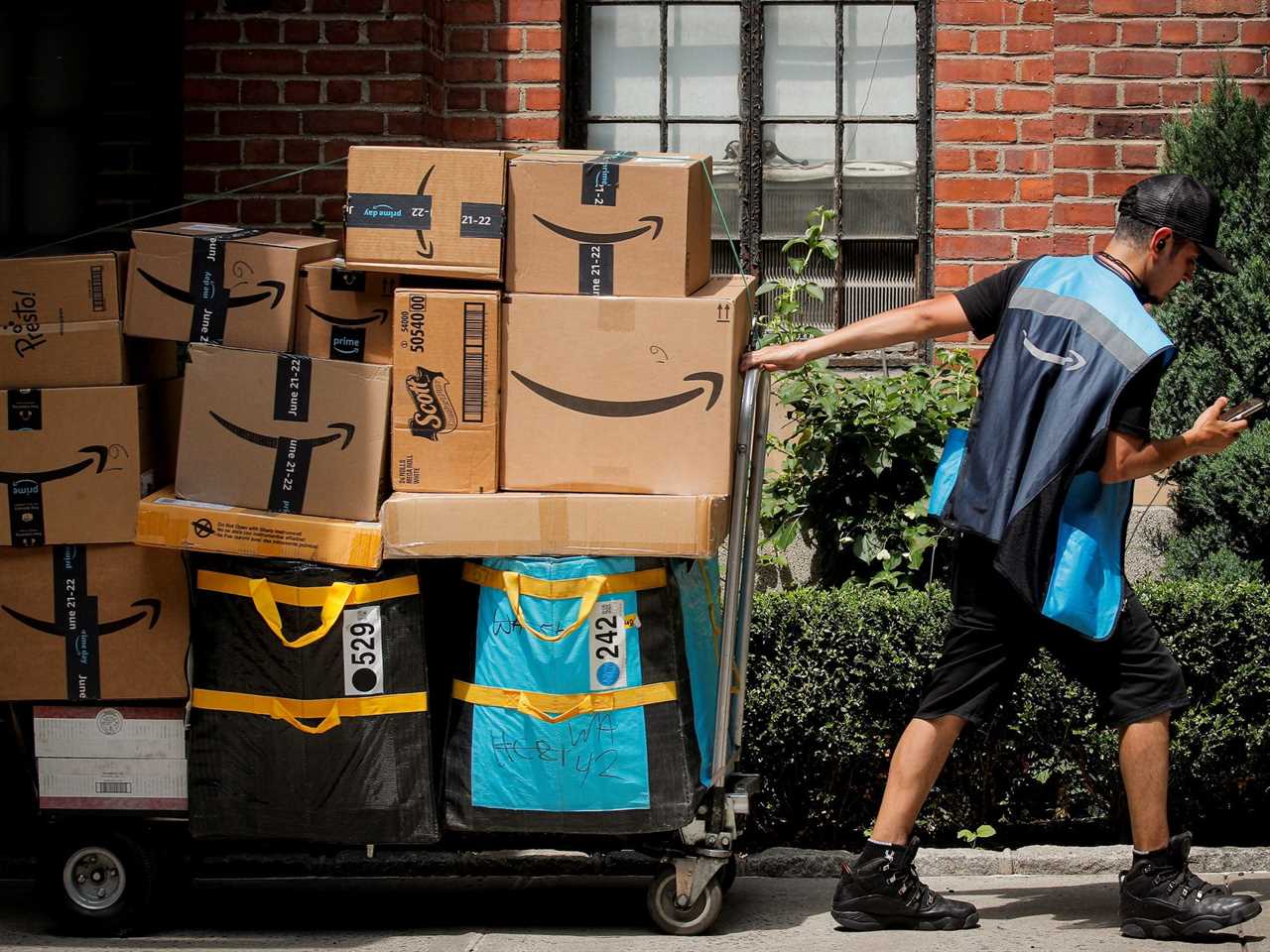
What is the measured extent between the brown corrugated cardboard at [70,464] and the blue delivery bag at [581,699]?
0.94 metres

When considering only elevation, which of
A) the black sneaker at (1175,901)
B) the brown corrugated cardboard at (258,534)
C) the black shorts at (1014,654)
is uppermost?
the brown corrugated cardboard at (258,534)

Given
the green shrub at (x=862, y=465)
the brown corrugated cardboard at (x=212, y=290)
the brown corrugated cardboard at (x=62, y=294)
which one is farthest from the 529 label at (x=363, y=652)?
the green shrub at (x=862, y=465)

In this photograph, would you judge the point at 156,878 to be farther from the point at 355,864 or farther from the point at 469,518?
the point at 469,518

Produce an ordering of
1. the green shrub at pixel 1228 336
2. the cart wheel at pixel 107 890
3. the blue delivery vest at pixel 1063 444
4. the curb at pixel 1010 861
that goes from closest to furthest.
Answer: the blue delivery vest at pixel 1063 444, the cart wheel at pixel 107 890, the curb at pixel 1010 861, the green shrub at pixel 1228 336

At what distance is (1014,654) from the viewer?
4.32 metres

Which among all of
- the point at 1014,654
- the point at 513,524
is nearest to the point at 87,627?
the point at 513,524

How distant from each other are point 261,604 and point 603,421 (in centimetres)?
97

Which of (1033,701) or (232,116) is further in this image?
(232,116)

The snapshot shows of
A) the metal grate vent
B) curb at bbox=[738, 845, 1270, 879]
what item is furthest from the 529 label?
the metal grate vent

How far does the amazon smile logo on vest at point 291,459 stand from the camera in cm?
425

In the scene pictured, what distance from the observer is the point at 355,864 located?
200 inches

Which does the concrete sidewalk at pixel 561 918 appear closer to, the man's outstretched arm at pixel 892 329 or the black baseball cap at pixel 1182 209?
the man's outstretched arm at pixel 892 329

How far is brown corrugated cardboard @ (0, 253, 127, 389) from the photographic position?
171 inches

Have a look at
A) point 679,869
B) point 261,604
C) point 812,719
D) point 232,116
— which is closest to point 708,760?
point 679,869
